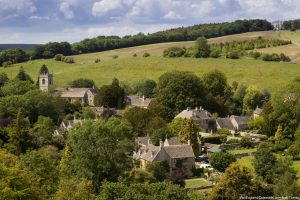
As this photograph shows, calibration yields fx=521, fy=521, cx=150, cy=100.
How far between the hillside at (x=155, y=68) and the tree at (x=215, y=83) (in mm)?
11805

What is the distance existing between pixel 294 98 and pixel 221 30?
110714 millimetres

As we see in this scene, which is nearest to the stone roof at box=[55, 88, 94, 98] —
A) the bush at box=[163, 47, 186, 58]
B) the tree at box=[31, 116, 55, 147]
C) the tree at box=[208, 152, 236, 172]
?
the tree at box=[31, 116, 55, 147]

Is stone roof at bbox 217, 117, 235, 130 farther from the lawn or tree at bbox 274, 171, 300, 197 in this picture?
tree at bbox 274, 171, 300, 197

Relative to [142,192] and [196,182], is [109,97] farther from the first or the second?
[142,192]

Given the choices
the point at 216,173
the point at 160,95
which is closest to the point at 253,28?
the point at 160,95

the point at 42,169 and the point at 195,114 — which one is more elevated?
the point at 42,169

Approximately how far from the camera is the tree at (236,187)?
4272 centimetres

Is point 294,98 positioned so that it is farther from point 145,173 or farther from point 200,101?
point 145,173

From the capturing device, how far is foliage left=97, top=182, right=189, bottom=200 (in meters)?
33.1

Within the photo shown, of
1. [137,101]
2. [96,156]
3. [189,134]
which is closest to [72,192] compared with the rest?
[96,156]

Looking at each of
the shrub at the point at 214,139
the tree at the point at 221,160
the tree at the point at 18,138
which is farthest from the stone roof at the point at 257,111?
the tree at the point at 18,138

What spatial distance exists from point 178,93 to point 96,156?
48476 millimetres

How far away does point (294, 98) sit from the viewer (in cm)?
7569

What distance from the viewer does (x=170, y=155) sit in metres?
57.5
